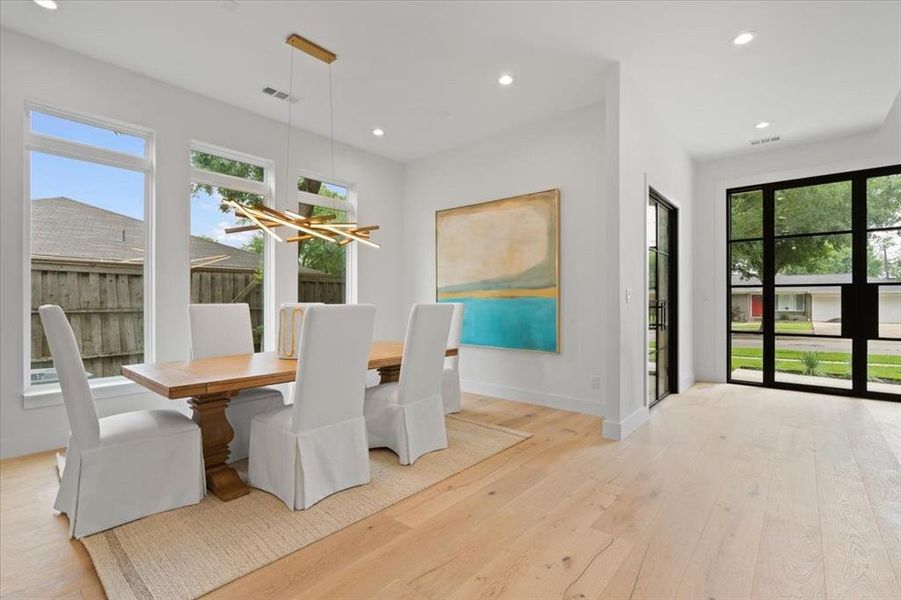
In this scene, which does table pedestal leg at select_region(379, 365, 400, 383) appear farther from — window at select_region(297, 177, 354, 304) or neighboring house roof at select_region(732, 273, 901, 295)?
neighboring house roof at select_region(732, 273, 901, 295)

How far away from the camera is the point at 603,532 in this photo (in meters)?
1.99

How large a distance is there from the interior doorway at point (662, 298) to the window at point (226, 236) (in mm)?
3813

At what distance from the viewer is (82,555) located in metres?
1.82

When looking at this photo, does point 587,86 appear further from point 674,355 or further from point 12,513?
point 12,513

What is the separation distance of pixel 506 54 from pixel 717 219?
3794 millimetres

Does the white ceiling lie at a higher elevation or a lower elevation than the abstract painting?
higher

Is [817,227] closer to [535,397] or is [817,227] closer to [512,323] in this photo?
[512,323]

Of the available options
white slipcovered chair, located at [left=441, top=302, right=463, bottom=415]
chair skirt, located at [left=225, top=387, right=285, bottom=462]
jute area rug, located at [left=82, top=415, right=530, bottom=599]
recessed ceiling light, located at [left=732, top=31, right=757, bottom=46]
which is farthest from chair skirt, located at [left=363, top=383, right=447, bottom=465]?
recessed ceiling light, located at [left=732, top=31, right=757, bottom=46]

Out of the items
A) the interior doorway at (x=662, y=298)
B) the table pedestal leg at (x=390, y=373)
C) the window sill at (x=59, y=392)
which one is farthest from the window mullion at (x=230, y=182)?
the interior doorway at (x=662, y=298)

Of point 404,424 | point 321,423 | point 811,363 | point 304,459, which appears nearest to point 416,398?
point 404,424

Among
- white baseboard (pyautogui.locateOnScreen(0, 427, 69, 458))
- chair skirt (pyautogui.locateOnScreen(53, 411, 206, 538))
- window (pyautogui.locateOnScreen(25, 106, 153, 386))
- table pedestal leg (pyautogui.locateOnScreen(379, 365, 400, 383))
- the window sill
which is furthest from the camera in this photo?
table pedestal leg (pyautogui.locateOnScreen(379, 365, 400, 383))

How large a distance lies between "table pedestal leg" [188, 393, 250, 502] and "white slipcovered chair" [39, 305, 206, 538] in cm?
15

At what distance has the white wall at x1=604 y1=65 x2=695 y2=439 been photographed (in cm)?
333

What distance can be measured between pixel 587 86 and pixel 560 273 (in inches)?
66.0
